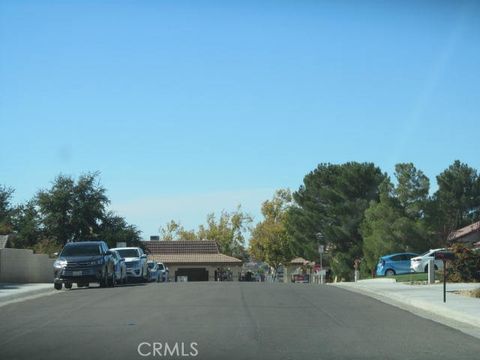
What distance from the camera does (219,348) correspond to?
12172 millimetres

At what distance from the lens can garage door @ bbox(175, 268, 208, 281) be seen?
80.4 meters

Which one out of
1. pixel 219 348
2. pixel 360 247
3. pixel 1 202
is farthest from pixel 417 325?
pixel 360 247

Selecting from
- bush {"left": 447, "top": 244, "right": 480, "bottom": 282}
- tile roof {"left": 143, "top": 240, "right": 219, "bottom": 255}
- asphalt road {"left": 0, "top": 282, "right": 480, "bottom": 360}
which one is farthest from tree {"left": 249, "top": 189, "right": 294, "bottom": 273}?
asphalt road {"left": 0, "top": 282, "right": 480, "bottom": 360}

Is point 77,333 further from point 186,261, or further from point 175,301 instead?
point 186,261

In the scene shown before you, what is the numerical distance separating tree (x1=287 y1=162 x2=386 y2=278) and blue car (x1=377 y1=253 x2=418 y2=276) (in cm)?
2120

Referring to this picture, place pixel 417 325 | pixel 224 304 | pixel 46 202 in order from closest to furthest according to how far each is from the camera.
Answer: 1. pixel 417 325
2. pixel 224 304
3. pixel 46 202

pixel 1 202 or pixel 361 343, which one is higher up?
pixel 1 202

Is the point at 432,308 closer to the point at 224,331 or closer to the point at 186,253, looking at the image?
the point at 224,331

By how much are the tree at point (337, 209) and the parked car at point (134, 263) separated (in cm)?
3134

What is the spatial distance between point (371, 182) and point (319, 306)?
49396 mm

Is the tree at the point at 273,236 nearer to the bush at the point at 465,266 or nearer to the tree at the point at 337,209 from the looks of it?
the tree at the point at 337,209

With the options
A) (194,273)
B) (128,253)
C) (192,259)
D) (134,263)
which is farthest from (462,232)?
(194,273)
